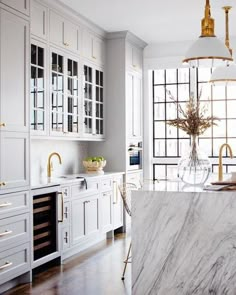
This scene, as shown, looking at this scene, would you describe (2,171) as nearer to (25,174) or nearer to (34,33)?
(25,174)

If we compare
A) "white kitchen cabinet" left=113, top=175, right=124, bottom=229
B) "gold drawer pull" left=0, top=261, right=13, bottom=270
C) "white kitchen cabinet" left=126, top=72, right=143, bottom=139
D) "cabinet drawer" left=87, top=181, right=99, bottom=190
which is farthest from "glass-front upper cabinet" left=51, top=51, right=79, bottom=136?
"gold drawer pull" left=0, top=261, right=13, bottom=270

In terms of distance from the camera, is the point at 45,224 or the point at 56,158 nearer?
the point at 45,224

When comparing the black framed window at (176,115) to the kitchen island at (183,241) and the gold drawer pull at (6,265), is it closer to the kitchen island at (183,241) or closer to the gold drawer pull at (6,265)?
the gold drawer pull at (6,265)

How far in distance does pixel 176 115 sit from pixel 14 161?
4.05 meters

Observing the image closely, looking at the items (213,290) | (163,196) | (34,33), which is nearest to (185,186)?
(163,196)

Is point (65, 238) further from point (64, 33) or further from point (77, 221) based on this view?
point (64, 33)

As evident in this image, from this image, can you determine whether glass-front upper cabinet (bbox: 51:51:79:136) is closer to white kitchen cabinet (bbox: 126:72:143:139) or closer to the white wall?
the white wall

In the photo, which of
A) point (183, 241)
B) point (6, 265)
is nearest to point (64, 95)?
point (6, 265)

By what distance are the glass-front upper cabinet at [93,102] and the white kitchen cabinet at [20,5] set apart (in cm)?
197

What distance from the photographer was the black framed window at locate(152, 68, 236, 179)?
24.7 ft

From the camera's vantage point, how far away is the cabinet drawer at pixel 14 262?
13.4 ft

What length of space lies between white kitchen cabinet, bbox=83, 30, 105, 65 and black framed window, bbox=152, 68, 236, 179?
1.27 metres

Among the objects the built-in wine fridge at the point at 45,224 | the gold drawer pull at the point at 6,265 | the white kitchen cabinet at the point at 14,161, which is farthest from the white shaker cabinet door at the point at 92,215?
the gold drawer pull at the point at 6,265

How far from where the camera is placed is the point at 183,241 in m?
3.39
